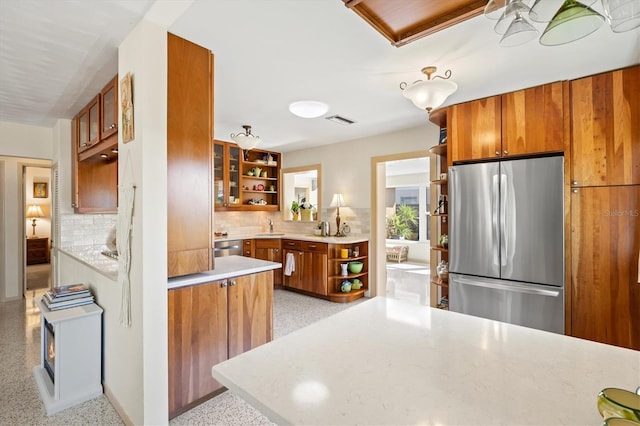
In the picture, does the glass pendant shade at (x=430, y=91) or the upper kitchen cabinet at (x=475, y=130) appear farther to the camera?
the upper kitchen cabinet at (x=475, y=130)

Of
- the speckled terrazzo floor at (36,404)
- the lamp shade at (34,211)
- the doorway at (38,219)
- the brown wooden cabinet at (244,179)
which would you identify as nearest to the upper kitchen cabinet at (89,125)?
the brown wooden cabinet at (244,179)

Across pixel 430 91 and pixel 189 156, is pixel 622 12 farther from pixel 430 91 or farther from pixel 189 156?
pixel 189 156

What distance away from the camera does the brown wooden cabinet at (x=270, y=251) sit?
5250mm

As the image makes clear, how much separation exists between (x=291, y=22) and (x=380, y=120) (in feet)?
7.40

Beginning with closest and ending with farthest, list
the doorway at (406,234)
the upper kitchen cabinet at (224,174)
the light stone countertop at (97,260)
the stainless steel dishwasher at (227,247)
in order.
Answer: the light stone countertop at (97,260)
the doorway at (406,234)
the stainless steel dishwasher at (227,247)
the upper kitchen cabinet at (224,174)

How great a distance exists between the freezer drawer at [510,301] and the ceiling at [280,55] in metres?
1.80

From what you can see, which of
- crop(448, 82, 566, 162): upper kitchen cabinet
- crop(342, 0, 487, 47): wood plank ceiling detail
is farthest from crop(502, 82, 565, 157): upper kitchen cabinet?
crop(342, 0, 487, 47): wood plank ceiling detail

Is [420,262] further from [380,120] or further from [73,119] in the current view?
[73,119]

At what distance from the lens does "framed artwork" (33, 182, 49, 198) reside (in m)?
7.47

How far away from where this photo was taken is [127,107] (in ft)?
6.02

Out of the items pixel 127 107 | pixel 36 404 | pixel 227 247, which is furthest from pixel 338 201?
pixel 36 404

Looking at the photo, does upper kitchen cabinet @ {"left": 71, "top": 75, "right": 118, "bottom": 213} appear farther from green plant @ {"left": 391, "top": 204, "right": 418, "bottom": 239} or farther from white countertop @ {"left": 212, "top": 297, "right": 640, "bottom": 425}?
green plant @ {"left": 391, "top": 204, "right": 418, "bottom": 239}

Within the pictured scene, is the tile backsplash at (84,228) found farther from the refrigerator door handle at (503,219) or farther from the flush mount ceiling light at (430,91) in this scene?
the refrigerator door handle at (503,219)

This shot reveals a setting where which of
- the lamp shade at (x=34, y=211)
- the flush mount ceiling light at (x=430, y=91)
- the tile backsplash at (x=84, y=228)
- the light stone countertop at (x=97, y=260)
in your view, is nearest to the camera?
the light stone countertop at (x=97, y=260)
